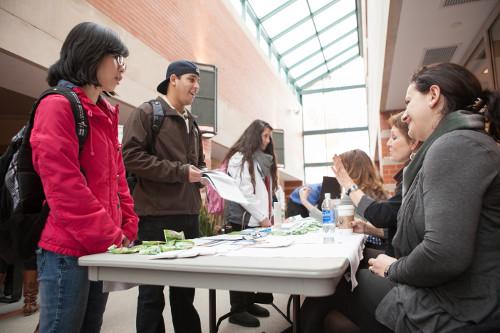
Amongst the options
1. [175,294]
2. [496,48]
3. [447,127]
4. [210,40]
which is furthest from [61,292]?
[210,40]

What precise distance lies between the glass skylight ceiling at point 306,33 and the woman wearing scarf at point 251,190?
23.6 ft

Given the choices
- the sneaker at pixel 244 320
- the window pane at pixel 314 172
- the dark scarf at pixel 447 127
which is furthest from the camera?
the window pane at pixel 314 172

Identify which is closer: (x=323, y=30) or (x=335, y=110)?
(x=323, y=30)

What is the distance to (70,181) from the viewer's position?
3.47ft

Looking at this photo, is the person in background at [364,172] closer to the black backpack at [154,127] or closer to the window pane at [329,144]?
the black backpack at [154,127]

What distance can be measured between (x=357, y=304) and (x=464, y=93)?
836mm

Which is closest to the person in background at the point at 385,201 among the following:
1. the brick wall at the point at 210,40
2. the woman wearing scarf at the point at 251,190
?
the woman wearing scarf at the point at 251,190

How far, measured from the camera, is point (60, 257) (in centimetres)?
109

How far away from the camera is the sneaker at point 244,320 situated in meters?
2.53

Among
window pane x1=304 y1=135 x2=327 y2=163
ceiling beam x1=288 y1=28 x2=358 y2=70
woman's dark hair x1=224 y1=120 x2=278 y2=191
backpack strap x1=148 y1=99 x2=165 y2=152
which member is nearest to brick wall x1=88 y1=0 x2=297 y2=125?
ceiling beam x1=288 y1=28 x2=358 y2=70

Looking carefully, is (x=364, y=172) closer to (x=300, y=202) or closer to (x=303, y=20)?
(x=300, y=202)

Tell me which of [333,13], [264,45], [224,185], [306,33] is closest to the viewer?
[224,185]

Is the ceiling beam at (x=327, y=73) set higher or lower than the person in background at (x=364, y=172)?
higher

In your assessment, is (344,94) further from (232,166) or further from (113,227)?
(113,227)
